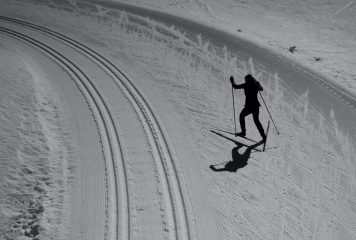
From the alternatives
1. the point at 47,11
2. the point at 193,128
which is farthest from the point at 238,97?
the point at 47,11

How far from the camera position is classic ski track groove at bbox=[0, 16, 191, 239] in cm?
815

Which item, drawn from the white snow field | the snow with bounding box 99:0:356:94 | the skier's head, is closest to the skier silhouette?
the skier's head

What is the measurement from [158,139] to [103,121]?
1678 mm

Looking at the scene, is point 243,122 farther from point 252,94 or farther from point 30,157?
point 30,157

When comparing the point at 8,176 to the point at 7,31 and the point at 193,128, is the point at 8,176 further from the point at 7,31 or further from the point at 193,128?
the point at 7,31

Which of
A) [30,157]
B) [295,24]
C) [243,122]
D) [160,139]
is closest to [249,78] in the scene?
[243,122]

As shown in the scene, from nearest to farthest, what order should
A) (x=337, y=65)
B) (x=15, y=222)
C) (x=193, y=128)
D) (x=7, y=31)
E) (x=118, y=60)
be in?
(x=15, y=222) → (x=193, y=128) → (x=118, y=60) → (x=7, y=31) → (x=337, y=65)

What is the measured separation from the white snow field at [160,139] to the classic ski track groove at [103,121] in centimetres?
3

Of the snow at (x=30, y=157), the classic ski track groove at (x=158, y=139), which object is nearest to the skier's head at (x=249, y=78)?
the classic ski track groove at (x=158, y=139)

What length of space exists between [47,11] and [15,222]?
53.2 ft

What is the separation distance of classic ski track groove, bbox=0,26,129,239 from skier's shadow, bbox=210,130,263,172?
2382 mm

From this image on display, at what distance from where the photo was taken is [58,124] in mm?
10969

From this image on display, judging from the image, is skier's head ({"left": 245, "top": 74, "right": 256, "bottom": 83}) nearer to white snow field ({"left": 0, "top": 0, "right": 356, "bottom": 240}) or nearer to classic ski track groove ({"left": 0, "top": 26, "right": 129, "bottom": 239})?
white snow field ({"left": 0, "top": 0, "right": 356, "bottom": 240})

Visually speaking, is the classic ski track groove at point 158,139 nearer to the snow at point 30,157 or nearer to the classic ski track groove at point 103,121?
the classic ski track groove at point 103,121
